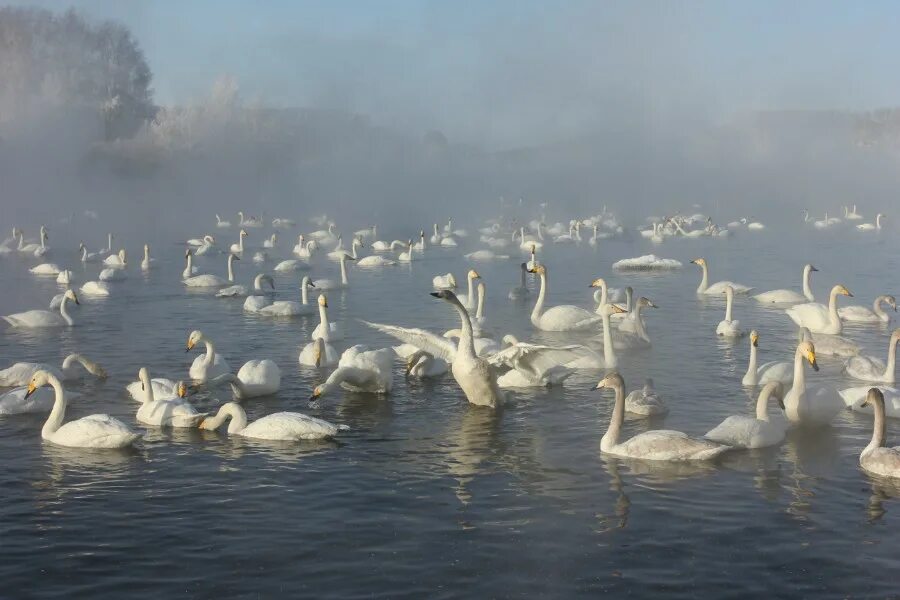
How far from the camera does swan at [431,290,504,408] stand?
47.7ft

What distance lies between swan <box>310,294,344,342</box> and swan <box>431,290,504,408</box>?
5312mm

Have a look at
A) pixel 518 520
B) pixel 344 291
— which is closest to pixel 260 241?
pixel 344 291

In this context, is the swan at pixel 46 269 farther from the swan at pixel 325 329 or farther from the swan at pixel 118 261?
the swan at pixel 325 329

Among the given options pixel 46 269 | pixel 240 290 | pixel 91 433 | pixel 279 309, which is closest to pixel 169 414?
pixel 91 433

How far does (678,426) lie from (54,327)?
14.7m

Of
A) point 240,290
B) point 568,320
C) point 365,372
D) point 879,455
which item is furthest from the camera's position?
point 240,290

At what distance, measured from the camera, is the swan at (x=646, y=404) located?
14086mm

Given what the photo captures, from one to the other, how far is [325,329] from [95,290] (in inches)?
460

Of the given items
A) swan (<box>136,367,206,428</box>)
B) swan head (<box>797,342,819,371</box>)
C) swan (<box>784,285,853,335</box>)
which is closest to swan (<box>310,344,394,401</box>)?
swan (<box>136,367,206,428</box>)

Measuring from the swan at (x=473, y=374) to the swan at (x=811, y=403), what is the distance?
3.96m

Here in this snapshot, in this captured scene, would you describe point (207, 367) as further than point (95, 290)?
No

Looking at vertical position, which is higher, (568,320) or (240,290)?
(240,290)

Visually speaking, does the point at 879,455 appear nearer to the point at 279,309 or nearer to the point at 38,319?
the point at 279,309

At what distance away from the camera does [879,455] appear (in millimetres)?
11375
